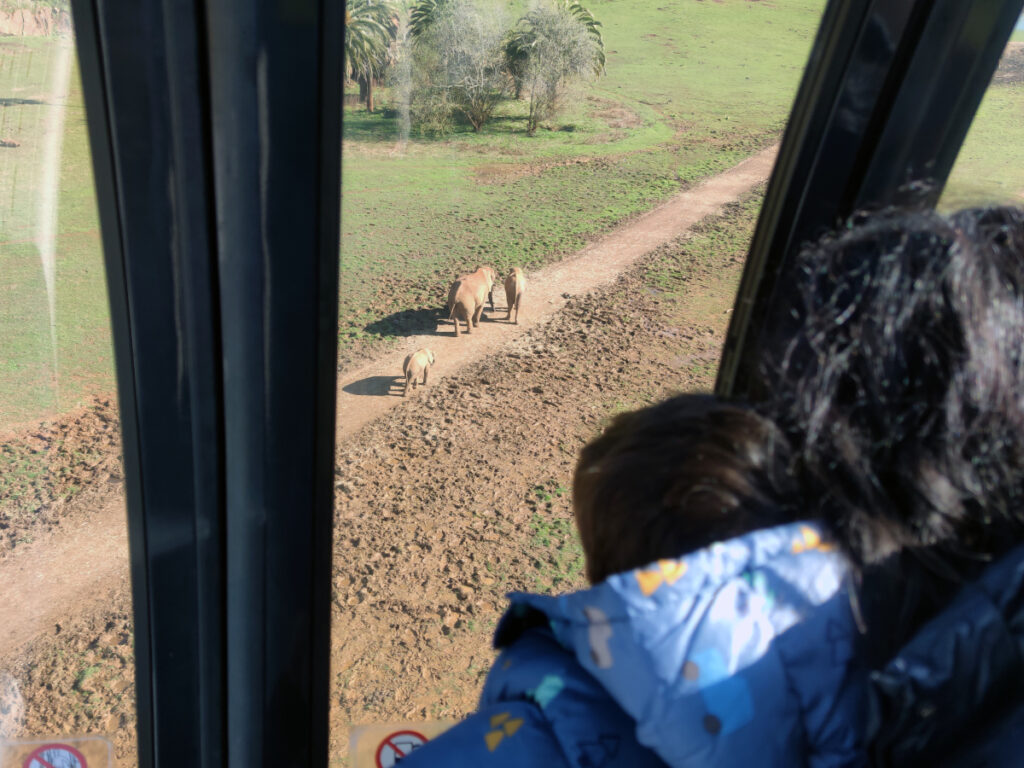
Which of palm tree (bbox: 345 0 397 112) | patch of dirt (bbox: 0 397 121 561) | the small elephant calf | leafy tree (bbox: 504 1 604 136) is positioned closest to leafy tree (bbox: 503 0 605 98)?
leafy tree (bbox: 504 1 604 136)

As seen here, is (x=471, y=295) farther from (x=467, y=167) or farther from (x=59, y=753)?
(x=59, y=753)

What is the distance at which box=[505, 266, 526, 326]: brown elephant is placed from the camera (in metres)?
2.05

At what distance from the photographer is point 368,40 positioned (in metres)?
0.78

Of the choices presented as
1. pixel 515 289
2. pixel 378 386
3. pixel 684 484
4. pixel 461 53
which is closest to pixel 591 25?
pixel 461 53

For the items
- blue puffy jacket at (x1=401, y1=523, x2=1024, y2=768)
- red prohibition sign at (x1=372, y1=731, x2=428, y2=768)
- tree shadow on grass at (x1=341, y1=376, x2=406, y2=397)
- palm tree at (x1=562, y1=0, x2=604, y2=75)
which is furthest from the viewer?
tree shadow on grass at (x1=341, y1=376, x2=406, y2=397)

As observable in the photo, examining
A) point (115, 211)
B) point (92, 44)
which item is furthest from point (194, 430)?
point (92, 44)

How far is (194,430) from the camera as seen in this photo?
0.75 m

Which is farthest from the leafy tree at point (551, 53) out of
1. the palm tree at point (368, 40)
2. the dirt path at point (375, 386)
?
the dirt path at point (375, 386)

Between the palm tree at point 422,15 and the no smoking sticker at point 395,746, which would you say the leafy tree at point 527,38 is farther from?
the no smoking sticker at point 395,746

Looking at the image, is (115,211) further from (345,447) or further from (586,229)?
(586,229)

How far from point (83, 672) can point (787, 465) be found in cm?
80

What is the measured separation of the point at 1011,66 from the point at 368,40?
74 cm

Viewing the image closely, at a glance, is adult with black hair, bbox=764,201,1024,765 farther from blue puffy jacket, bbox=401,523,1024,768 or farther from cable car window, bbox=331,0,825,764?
cable car window, bbox=331,0,825,764

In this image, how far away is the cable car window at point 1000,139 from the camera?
2.95 ft
